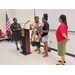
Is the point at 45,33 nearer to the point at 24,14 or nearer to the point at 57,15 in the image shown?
the point at 57,15

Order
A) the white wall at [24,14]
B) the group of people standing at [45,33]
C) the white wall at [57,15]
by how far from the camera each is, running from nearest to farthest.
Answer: the group of people standing at [45,33] < the white wall at [57,15] < the white wall at [24,14]

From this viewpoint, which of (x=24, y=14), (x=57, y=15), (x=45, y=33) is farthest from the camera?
(x=24, y=14)

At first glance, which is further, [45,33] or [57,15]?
[57,15]

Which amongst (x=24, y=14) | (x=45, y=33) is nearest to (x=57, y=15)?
(x=45, y=33)

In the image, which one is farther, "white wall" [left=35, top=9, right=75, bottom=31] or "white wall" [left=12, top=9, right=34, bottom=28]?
"white wall" [left=12, top=9, right=34, bottom=28]

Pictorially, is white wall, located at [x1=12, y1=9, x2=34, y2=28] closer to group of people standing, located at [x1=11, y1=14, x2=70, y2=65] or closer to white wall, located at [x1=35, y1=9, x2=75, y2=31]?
white wall, located at [x1=35, y1=9, x2=75, y2=31]

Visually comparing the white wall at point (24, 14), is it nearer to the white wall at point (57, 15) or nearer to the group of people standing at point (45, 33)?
the white wall at point (57, 15)

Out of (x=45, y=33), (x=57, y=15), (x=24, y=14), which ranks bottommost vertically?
(x=45, y=33)

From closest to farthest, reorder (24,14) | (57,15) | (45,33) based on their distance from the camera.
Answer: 1. (45,33)
2. (57,15)
3. (24,14)

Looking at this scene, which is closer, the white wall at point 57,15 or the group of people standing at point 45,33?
the group of people standing at point 45,33

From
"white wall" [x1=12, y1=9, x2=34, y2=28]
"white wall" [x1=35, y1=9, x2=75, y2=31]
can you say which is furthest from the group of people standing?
"white wall" [x1=12, y1=9, x2=34, y2=28]

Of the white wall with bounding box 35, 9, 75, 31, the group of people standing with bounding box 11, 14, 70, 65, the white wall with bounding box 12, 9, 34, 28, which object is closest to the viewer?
the group of people standing with bounding box 11, 14, 70, 65

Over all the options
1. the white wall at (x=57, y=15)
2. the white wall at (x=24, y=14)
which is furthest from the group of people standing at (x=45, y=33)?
the white wall at (x=24, y=14)
